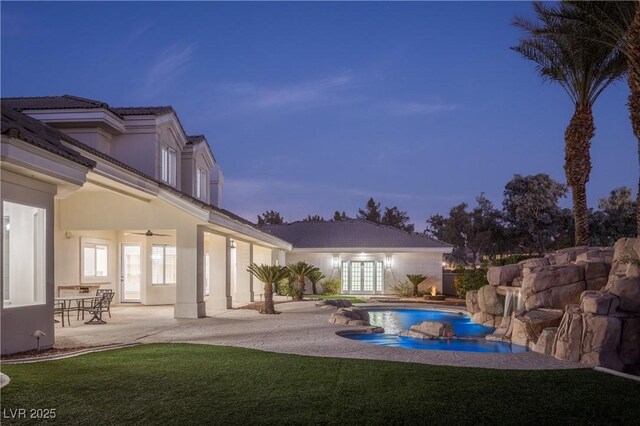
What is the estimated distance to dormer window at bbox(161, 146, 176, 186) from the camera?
20.6 metres

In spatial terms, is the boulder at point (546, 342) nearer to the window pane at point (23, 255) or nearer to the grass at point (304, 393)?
the grass at point (304, 393)

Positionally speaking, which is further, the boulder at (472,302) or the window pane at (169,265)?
the window pane at (169,265)

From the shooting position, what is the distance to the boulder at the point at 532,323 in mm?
13352

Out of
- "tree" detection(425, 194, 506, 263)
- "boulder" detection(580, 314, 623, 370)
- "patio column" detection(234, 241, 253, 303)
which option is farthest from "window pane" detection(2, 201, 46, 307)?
"tree" detection(425, 194, 506, 263)

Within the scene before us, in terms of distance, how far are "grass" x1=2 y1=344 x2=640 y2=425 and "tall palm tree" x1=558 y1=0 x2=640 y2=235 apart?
364 inches

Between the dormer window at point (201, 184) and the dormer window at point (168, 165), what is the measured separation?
222 cm

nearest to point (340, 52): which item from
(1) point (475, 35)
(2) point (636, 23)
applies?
(1) point (475, 35)

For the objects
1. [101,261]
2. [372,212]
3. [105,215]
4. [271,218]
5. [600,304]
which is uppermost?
[372,212]

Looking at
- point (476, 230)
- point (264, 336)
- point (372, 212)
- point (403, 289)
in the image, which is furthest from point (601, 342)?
point (372, 212)

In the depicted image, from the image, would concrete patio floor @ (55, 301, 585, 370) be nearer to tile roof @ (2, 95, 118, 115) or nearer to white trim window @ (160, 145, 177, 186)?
white trim window @ (160, 145, 177, 186)

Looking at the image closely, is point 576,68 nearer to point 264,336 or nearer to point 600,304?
point 600,304

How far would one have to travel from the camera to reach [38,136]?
10.1 m


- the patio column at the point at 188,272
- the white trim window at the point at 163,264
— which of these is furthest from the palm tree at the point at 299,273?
the patio column at the point at 188,272

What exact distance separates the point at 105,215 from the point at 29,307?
787 centimetres
